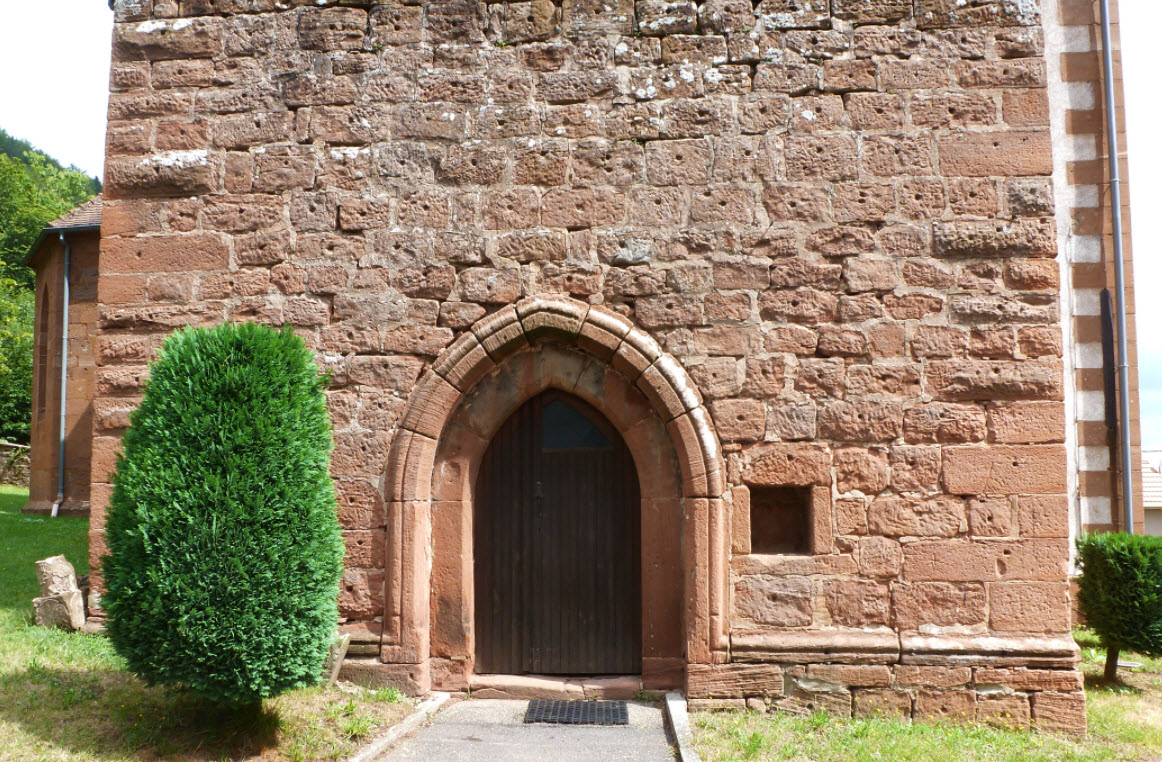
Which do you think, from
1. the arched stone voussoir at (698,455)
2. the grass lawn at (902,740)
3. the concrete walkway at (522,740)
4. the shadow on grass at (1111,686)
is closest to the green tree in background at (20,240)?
the concrete walkway at (522,740)

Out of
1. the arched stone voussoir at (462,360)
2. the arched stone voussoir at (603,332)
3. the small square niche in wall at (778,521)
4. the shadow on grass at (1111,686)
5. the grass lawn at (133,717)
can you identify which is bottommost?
the shadow on grass at (1111,686)

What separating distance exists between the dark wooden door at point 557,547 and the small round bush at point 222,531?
137 centimetres

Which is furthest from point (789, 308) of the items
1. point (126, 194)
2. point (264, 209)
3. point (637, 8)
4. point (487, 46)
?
point (126, 194)

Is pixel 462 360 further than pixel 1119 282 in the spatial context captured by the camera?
No

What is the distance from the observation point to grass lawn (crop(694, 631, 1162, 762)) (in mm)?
4469

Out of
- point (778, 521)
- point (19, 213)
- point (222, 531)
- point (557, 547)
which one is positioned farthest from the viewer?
point (19, 213)

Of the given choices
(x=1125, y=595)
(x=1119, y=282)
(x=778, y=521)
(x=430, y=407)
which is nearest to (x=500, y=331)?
(x=430, y=407)

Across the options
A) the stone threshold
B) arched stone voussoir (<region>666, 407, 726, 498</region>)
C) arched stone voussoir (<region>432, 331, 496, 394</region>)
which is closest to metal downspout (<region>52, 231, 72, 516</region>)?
arched stone voussoir (<region>432, 331, 496, 394</region>)

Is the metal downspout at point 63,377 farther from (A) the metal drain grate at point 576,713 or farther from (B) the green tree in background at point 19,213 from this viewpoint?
(B) the green tree in background at point 19,213

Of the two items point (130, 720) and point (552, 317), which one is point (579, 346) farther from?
point (130, 720)

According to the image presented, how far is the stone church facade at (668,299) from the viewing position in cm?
519

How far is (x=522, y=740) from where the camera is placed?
4.71 metres

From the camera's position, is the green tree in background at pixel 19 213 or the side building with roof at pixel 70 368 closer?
the side building with roof at pixel 70 368

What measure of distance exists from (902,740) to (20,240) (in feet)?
114
